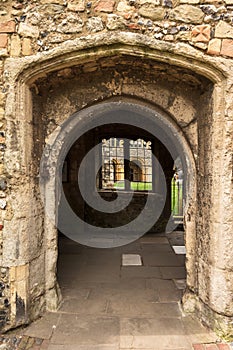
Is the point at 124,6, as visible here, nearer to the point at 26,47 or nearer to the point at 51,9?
the point at 51,9

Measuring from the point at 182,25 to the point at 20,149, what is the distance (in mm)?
1745

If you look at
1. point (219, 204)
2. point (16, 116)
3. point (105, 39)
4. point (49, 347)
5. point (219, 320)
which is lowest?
point (49, 347)

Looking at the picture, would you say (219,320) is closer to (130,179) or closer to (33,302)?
(33,302)

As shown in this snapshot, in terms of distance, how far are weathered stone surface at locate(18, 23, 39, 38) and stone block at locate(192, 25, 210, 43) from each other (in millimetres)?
1332

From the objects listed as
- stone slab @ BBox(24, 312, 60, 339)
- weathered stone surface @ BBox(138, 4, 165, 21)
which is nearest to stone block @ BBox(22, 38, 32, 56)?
weathered stone surface @ BBox(138, 4, 165, 21)

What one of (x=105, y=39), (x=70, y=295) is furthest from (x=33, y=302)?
(x=105, y=39)

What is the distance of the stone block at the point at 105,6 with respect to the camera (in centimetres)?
245

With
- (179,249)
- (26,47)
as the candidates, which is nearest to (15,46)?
(26,47)

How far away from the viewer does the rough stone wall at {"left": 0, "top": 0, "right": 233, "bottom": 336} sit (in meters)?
2.46

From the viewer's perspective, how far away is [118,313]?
3002 millimetres

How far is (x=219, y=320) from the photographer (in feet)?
8.46

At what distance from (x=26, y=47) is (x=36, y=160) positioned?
3.31 ft

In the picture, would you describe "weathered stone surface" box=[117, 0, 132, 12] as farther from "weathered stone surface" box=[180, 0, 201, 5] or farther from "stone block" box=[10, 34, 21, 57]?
"stone block" box=[10, 34, 21, 57]

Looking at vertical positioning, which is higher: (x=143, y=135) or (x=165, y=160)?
(x=143, y=135)
